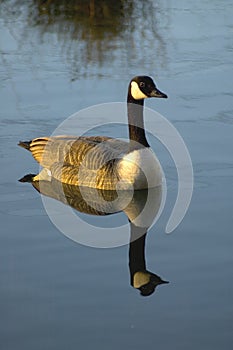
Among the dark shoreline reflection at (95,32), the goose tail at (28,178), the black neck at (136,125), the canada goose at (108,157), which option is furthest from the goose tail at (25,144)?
the dark shoreline reflection at (95,32)

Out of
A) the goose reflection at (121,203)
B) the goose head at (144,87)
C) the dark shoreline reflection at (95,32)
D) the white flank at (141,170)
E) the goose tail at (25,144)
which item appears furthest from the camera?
the dark shoreline reflection at (95,32)

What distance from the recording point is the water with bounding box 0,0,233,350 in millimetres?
5484

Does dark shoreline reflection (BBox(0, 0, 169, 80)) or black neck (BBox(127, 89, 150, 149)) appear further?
dark shoreline reflection (BBox(0, 0, 169, 80))

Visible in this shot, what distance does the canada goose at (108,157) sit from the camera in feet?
26.4

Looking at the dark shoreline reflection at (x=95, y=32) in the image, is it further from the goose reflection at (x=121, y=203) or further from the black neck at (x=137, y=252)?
the black neck at (x=137, y=252)

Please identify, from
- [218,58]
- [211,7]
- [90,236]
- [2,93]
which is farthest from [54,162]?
[211,7]

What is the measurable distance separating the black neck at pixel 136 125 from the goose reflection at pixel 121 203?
46 centimetres

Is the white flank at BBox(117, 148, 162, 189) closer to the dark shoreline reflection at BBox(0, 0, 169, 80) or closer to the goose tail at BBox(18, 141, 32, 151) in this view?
the goose tail at BBox(18, 141, 32, 151)

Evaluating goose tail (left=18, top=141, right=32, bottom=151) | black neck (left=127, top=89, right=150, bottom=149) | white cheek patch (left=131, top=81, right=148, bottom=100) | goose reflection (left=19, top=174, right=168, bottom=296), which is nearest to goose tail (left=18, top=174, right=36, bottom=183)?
goose reflection (left=19, top=174, right=168, bottom=296)

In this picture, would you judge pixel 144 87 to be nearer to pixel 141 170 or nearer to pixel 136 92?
pixel 136 92

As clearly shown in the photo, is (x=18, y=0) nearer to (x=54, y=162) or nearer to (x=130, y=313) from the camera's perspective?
(x=54, y=162)

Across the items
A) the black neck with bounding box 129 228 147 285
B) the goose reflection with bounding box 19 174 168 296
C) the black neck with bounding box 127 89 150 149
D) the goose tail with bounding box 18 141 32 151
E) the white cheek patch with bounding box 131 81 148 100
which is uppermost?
the white cheek patch with bounding box 131 81 148 100

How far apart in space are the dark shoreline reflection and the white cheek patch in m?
2.86

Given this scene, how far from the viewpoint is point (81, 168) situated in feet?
27.2
